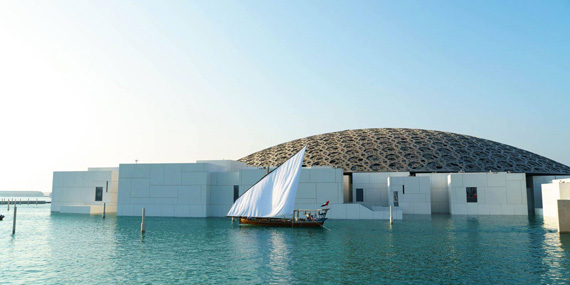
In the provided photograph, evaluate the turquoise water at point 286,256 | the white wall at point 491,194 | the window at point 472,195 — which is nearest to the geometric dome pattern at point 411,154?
the white wall at point 491,194

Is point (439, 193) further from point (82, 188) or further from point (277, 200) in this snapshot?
point (82, 188)

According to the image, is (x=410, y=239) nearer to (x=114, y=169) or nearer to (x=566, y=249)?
(x=566, y=249)

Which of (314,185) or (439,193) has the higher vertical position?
(314,185)

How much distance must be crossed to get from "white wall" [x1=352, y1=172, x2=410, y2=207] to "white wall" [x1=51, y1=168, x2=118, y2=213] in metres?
35.2

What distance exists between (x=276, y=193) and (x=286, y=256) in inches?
642

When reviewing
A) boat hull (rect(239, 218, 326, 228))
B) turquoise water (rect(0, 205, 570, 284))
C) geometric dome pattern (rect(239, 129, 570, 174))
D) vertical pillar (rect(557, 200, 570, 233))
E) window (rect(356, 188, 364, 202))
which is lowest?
turquoise water (rect(0, 205, 570, 284))

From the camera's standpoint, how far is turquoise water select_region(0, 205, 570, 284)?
1772cm

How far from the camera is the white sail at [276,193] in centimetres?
3825

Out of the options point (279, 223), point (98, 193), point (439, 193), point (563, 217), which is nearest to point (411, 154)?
point (439, 193)

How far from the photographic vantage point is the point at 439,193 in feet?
198

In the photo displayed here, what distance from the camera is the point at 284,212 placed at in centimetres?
3831

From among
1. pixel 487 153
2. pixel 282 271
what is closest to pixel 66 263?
pixel 282 271

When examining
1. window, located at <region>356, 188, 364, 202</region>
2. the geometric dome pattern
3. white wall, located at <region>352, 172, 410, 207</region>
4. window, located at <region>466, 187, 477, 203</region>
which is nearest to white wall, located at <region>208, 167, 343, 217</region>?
white wall, located at <region>352, 172, 410, 207</region>

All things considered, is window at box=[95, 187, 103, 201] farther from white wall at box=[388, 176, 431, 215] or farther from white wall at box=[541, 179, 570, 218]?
white wall at box=[541, 179, 570, 218]
